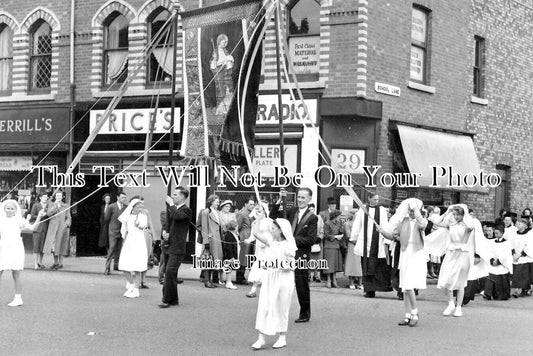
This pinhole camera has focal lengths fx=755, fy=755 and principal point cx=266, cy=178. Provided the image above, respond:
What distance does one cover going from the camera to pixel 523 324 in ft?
37.2

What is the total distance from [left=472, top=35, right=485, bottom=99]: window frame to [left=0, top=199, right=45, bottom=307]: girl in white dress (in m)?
14.1

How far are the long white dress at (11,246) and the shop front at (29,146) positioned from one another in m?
8.96

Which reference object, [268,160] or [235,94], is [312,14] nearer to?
[268,160]

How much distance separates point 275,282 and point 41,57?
1520 centimetres

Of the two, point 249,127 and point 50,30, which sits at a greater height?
point 50,30

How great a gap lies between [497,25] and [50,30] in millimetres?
13063

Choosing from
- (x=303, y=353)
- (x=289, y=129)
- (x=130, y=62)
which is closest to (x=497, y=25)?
(x=289, y=129)

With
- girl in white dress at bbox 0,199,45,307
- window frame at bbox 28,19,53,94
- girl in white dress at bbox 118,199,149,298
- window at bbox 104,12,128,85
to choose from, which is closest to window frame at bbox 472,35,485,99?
window at bbox 104,12,128,85

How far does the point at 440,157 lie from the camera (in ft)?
63.0

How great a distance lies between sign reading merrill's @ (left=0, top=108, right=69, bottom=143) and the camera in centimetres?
2120

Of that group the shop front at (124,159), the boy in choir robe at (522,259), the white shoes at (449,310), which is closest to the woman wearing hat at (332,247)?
the boy in choir robe at (522,259)

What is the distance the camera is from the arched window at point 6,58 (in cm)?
2252

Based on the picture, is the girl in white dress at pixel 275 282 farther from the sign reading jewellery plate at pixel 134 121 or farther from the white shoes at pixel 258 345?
the sign reading jewellery plate at pixel 134 121

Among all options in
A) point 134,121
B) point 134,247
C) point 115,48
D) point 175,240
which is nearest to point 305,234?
point 175,240
